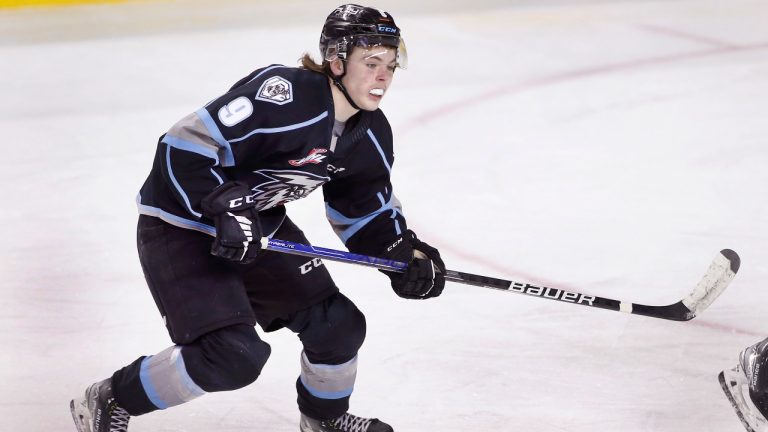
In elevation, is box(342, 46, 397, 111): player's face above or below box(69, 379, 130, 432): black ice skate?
above

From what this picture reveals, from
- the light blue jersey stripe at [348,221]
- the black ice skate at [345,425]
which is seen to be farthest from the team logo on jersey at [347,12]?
the black ice skate at [345,425]

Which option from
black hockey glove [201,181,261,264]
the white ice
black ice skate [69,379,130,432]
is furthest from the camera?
the white ice

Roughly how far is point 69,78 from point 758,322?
3706mm

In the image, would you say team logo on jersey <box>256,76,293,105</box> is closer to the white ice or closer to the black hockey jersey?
the black hockey jersey

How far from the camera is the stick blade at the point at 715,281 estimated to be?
3043mm

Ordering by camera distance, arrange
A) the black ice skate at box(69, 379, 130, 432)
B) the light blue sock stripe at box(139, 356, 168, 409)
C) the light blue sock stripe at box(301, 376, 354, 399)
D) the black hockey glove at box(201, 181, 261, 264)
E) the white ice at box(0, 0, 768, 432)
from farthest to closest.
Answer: the white ice at box(0, 0, 768, 432), the light blue sock stripe at box(301, 376, 354, 399), the black ice skate at box(69, 379, 130, 432), the light blue sock stripe at box(139, 356, 168, 409), the black hockey glove at box(201, 181, 261, 264)

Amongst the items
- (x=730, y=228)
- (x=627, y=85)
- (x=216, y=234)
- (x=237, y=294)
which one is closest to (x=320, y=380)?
(x=237, y=294)

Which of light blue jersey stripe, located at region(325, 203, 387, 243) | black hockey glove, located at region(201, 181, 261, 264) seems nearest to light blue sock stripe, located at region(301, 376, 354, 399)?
light blue jersey stripe, located at region(325, 203, 387, 243)

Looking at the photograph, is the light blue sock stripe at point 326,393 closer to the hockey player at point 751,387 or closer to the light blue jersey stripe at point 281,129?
the light blue jersey stripe at point 281,129

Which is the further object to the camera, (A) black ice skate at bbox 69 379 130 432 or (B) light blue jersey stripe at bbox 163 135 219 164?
(A) black ice skate at bbox 69 379 130 432

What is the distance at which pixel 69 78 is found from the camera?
19.4ft

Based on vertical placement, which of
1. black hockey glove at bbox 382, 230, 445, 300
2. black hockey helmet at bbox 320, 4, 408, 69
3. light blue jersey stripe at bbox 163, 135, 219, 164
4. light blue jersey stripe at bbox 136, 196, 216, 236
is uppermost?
black hockey helmet at bbox 320, 4, 408, 69

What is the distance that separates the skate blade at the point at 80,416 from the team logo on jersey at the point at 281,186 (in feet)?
2.14

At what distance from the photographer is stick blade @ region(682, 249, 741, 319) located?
9.98 ft
